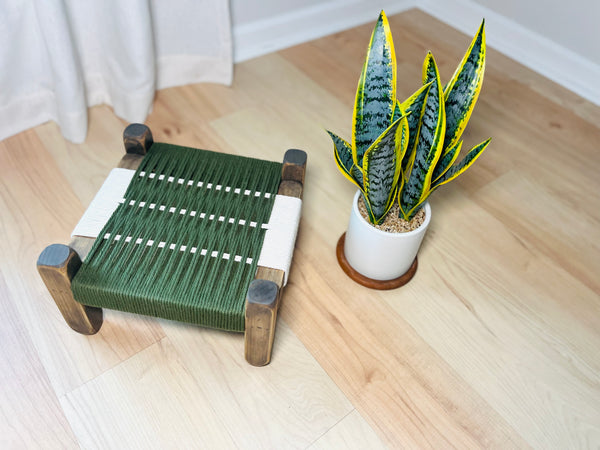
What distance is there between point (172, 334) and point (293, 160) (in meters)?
0.48

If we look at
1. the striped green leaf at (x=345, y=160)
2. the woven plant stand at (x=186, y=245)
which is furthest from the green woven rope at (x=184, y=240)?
the striped green leaf at (x=345, y=160)

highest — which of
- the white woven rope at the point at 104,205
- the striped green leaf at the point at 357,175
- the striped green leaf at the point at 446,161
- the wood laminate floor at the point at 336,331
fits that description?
the striped green leaf at the point at 446,161

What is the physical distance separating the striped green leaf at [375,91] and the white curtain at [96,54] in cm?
80

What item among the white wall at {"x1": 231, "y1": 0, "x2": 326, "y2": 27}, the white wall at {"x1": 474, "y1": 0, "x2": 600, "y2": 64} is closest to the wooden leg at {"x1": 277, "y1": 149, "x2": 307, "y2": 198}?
the white wall at {"x1": 231, "y1": 0, "x2": 326, "y2": 27}

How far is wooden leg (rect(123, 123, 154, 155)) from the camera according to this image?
1.12m

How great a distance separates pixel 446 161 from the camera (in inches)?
37.2

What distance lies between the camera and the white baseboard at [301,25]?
1838 mm

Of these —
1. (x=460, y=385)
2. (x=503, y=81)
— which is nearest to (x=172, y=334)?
(x=460, y=385)

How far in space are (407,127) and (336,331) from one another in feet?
1.62

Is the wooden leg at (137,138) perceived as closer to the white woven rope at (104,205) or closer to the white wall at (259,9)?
the white woven rope at (104,205)

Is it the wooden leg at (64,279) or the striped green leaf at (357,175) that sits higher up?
the striped green leaf at (357,175)

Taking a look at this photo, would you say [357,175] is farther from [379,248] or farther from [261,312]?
[261,312]

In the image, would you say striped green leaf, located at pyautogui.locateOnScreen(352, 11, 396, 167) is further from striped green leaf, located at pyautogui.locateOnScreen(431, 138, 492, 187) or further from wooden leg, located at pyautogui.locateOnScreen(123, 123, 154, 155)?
wooden leg, located at pyautogui.locateOnScreen(123, 123, 154, 155)

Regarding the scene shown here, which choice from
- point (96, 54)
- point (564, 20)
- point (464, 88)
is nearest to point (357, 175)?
point (464, 88)
